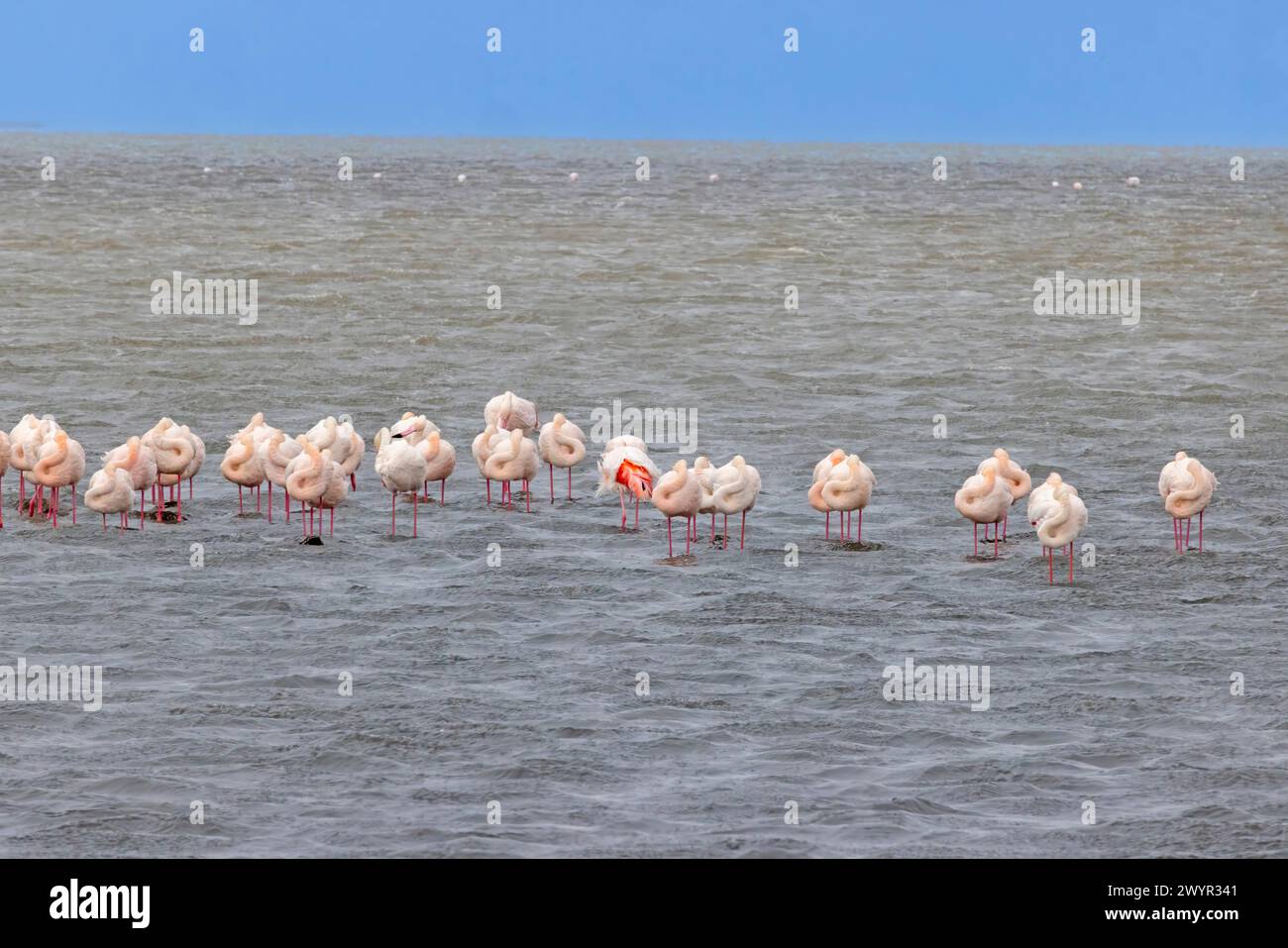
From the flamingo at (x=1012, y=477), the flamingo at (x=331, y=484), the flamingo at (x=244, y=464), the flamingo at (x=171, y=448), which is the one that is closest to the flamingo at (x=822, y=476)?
the flamingo at (x=1012, y=477)

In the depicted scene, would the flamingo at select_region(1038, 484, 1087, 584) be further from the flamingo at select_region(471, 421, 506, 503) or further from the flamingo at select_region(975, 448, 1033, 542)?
the flamingo at select_region(471, 421, 506, 503)

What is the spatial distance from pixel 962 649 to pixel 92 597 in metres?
6.04

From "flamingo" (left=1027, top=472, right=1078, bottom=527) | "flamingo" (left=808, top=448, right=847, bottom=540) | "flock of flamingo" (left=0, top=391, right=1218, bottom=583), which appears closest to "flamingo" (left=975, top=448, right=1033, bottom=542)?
"flock of flamingo" (left=0, top=391, right=1218, bottom=583)

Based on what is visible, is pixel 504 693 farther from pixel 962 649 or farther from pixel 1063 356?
pixel 1063 356

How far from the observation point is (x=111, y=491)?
49.0 ft

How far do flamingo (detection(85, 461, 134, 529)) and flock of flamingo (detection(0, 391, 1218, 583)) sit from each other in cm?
1

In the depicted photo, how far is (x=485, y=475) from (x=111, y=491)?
119 inches

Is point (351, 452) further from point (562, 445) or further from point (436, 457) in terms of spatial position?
point (562, 445)

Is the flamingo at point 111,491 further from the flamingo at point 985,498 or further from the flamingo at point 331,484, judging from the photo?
the flamingo at point 985,498

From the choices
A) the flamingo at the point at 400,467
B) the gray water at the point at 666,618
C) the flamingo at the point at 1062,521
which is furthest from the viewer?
the flamingo at the point at 400,467

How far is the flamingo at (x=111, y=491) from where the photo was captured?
14945 millimetres

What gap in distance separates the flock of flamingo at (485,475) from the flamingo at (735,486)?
11 millimetres

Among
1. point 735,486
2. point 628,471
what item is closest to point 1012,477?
point 735,486

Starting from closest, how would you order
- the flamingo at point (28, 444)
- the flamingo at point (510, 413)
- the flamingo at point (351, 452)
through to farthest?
the flamingo at point (28, 444) < the flamingo at point (351, 452) < the flamingo at point (510, 413)
